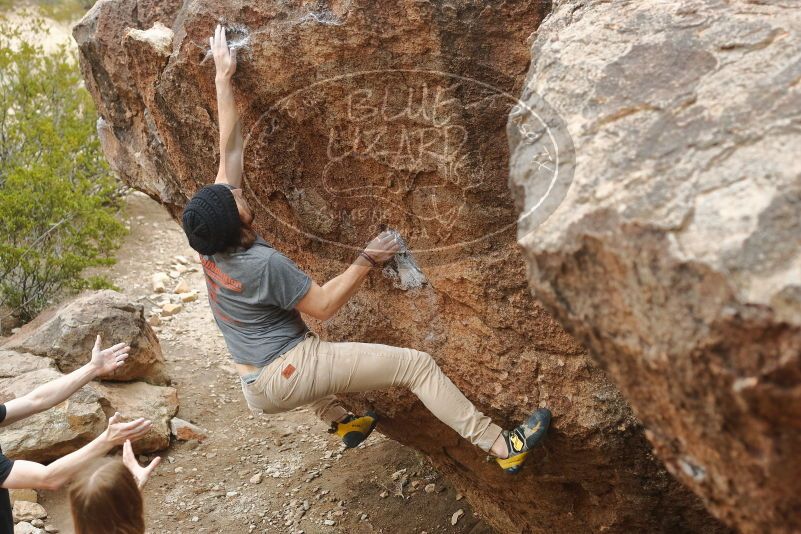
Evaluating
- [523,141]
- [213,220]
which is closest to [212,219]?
[213,220]

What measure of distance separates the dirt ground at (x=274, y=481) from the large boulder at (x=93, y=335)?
464 millimetres

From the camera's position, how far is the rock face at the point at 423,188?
319cm

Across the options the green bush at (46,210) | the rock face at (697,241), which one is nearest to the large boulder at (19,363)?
the green bush at (46,210)

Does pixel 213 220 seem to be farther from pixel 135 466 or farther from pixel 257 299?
pixel 135 466

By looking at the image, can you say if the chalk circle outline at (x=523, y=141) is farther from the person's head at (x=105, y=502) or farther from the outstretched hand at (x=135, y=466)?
the person's head at (x=105, y=502)

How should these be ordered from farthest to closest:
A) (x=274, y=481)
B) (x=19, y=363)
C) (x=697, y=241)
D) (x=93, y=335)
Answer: (x=93, y=335), (x=19, y=363), (x=274, y=481), (x=697, y=241)

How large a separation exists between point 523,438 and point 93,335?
370 centimetres

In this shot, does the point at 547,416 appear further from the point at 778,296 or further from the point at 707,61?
the point at 778,296

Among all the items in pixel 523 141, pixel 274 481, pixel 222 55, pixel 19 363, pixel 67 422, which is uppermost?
pixel 222 55

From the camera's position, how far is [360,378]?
326 centimetres

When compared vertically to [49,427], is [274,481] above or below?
below

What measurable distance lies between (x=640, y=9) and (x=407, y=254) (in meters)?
1.47

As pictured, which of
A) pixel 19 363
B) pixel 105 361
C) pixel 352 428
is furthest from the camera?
pixel 19 363

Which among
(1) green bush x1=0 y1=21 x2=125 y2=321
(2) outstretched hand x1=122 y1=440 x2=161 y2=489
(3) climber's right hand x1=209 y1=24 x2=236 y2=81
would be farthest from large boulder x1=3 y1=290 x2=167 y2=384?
(3) climber's right hand x1=209 y1=24 x2=236 y2=81
